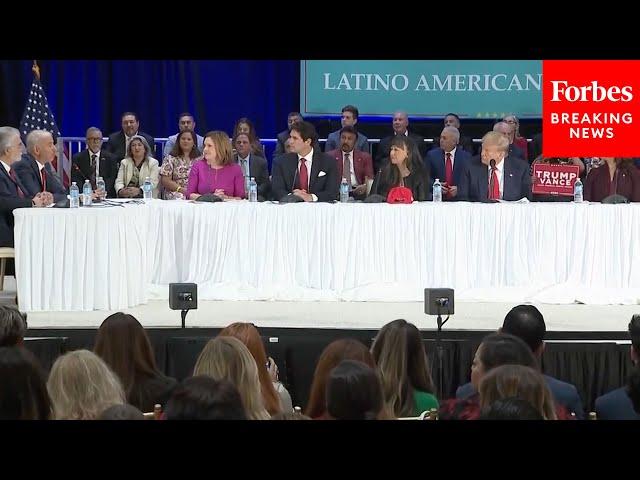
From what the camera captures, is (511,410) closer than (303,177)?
Yes

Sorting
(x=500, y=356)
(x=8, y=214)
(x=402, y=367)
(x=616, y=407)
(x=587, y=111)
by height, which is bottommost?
(x=616, y=407)

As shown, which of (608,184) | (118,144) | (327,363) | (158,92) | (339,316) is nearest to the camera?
(327,363)

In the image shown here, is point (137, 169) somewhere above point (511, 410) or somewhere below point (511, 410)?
above

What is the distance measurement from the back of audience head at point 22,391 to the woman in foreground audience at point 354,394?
37.6 inches

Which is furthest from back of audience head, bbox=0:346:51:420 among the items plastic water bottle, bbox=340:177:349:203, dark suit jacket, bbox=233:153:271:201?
dark suit jacket, bbox=233:153:271:201

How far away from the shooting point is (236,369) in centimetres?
449

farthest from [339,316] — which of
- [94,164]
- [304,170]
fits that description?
[94,164]

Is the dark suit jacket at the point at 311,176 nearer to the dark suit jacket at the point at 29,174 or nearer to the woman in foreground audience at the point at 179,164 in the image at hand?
the woman in foreground audience at the point at 179,164

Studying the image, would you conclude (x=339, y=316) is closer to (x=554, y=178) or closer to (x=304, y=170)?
(x=304, y=170)

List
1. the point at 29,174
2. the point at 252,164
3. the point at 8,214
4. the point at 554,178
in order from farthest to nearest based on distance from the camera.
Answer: the point at 252,164
the point at 554,178
the point at 29,174
the point at 8,214

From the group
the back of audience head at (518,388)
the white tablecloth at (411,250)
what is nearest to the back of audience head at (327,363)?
the back of audience head at (518,388)

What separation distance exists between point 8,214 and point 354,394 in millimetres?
5727

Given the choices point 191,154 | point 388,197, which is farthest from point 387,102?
point 388,197

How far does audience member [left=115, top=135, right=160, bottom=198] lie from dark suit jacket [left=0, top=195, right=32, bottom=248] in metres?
2.36
